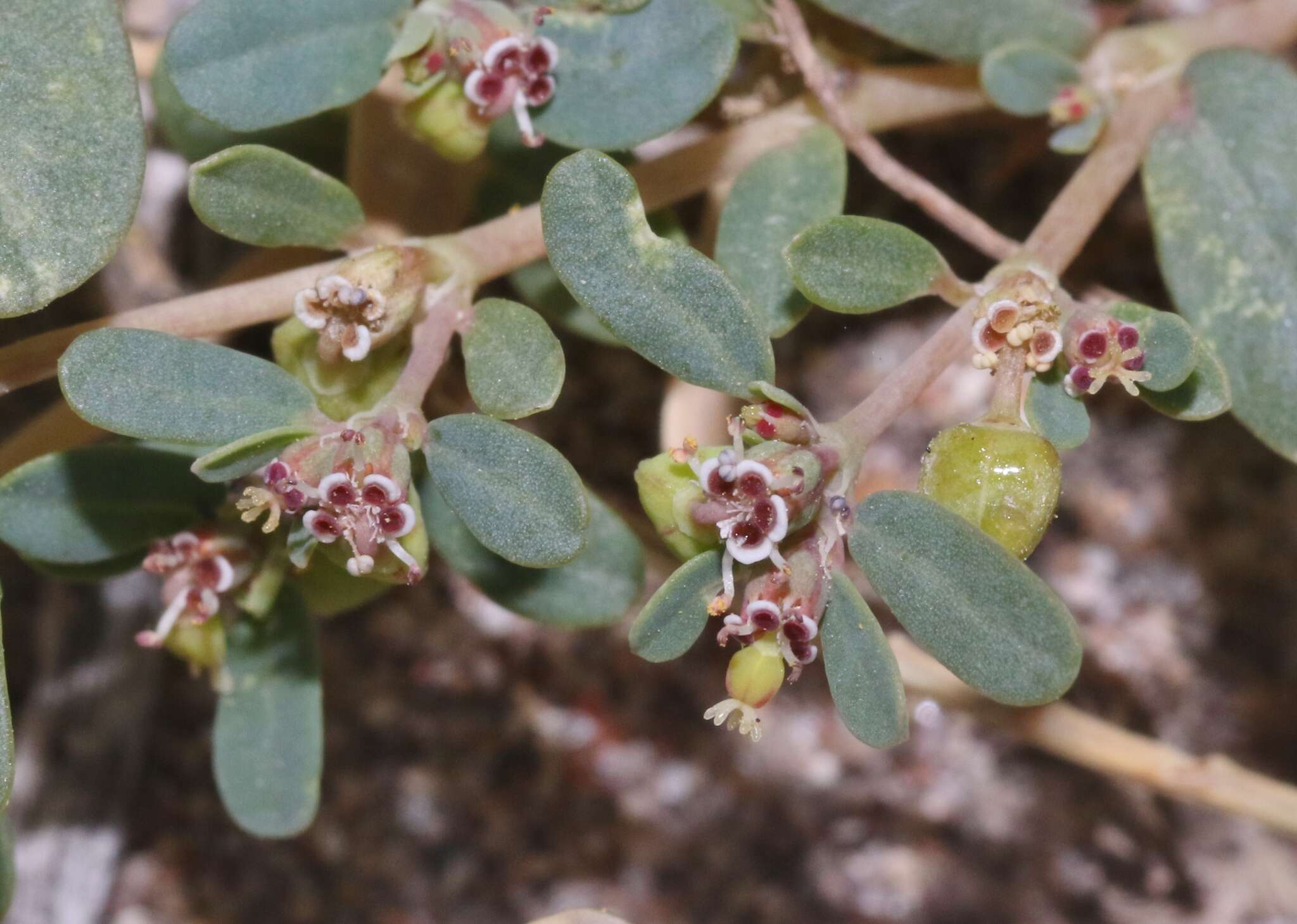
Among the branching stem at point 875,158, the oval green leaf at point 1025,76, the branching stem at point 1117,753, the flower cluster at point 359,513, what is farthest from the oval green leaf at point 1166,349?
the flower cluster at point 359,513

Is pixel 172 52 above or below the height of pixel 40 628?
above

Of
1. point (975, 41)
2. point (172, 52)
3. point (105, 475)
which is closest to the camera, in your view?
point (172, 52)

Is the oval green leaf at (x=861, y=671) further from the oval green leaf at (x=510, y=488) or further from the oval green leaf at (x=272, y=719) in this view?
the oval green leaf at (x=272, y=719)

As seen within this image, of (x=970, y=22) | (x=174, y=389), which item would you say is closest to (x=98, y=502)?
(x=174, y=389)

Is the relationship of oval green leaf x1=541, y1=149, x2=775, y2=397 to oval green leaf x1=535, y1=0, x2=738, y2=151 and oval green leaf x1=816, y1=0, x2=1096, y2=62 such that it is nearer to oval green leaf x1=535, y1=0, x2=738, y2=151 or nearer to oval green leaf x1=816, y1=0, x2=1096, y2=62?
oval green leaf x1=535, y1=0, x2=738, y2=151

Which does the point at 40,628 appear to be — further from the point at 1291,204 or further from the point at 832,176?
the point at 1291,204

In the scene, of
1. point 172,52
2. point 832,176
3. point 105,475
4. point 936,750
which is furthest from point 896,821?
point 172,52
